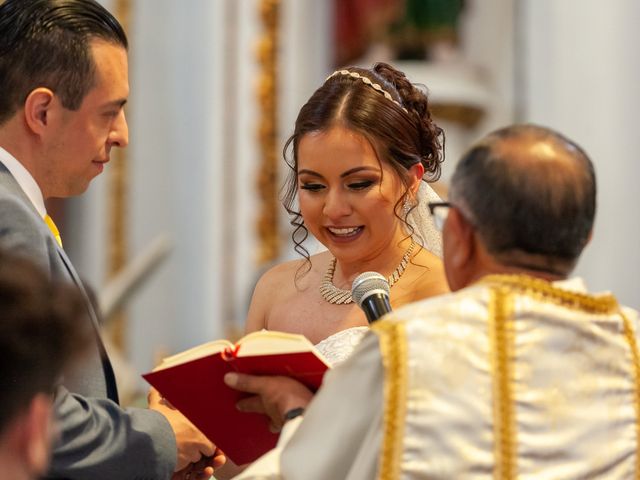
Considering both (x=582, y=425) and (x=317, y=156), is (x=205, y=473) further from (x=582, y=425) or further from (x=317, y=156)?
(x=582, y=425)

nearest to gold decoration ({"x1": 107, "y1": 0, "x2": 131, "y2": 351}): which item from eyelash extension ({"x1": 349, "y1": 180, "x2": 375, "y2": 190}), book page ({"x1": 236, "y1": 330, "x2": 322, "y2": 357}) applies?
eyelash extension ({"x1": 349, "y1": 180, "x2": 375, "y2": 190})

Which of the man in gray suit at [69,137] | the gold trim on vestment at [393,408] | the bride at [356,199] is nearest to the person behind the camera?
the gold trim on vestment at [393,408]

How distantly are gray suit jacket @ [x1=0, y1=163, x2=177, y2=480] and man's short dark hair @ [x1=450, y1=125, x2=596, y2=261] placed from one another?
0.92m

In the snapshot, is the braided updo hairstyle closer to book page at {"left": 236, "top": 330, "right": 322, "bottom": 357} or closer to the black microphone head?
the black microphone head

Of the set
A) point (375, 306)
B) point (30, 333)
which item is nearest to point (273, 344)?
point (375, 306)

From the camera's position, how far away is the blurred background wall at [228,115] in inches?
415

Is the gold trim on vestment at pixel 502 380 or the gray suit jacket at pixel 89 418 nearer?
the gold trim on vestment at pixel 502 380

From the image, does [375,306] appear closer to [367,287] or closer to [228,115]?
[367,287]

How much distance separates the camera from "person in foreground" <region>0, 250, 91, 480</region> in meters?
2.00

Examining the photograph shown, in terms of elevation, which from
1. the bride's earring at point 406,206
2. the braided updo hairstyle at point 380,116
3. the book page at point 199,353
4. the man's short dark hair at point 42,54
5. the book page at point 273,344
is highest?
the man's short dark hair at point 42,54

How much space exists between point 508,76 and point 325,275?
7.19 m

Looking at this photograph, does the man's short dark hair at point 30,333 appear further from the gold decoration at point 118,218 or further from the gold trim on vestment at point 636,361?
the gold decoration at point 118,218

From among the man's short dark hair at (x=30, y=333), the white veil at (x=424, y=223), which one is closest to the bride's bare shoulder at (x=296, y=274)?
the white veil at (x=424, y=223)

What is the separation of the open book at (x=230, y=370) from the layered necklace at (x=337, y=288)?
23.6 inches
